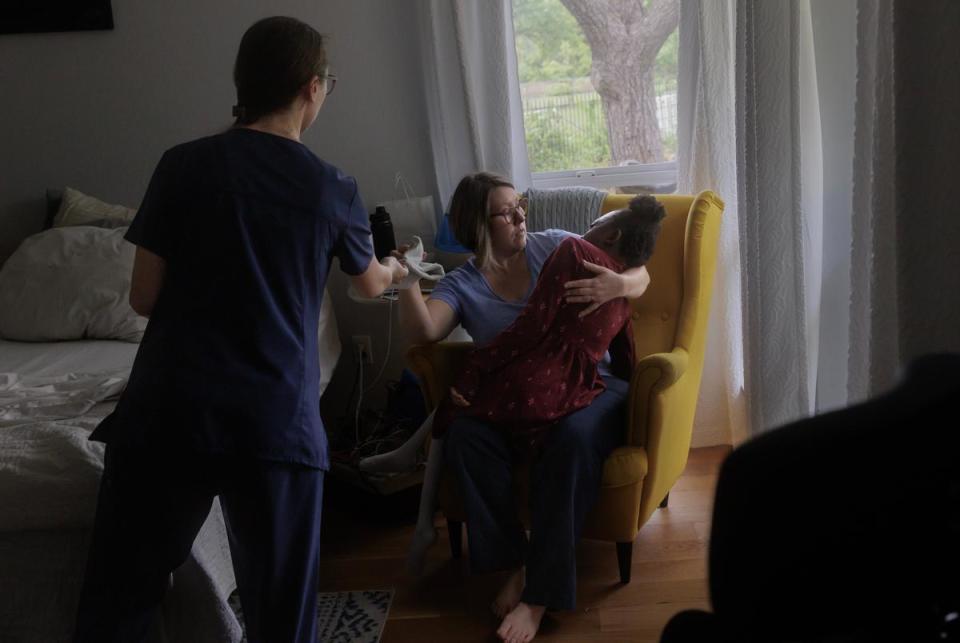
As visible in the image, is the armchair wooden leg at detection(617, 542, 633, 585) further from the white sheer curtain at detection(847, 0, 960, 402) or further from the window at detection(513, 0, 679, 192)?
the window at detection(513, 0, 679, 192)

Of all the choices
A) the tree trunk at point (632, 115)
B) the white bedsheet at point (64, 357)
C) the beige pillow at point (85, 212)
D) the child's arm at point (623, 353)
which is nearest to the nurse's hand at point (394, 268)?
the child's arm at point (623, 353)

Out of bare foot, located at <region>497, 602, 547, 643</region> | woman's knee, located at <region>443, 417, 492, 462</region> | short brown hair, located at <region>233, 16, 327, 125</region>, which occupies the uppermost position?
short brown hair, located at <region>233, 16, 327, 125</region>

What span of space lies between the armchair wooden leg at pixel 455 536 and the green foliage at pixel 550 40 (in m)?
1.58

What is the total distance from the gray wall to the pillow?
455mm

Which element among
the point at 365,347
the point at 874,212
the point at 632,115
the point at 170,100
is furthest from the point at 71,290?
the point at 874,212

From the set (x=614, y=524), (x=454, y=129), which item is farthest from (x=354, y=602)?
(x=454, y=129)

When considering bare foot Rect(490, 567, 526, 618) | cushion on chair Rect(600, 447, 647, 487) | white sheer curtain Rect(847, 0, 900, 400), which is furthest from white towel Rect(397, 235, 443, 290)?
white sheer curtain Rect(847, 0, 900, 400)

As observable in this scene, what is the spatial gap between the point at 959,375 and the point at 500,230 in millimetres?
1616

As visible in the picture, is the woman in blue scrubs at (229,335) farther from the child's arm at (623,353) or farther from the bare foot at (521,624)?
the child's arm at (623,353)

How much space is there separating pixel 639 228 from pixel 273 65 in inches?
40.8

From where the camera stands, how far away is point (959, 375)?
0.81 metres

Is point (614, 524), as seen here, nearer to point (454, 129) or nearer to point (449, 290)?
Result: point (449, 290)

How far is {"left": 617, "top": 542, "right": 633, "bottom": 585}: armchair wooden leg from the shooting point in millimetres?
2301

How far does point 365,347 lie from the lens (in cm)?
338
